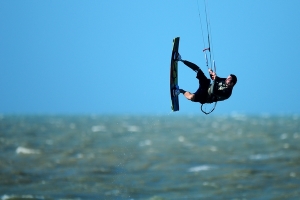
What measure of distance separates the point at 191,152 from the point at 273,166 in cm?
1164

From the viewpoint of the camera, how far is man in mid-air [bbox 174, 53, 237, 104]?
15055 mm

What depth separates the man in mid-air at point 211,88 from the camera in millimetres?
15055

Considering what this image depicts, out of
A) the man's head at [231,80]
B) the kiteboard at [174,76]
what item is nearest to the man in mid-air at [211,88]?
the man's head at [231,80]

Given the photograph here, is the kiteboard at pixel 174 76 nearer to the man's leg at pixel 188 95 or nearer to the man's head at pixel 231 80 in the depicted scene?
the man's leg at pixel 188 95

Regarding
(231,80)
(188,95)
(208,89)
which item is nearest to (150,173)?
(188,95)

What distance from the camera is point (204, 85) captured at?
51.2 feet

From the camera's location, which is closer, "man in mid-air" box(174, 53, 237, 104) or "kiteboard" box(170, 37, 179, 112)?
"man in mid-air" box(174, 53, 237, 104)

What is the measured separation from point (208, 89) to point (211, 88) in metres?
0.27

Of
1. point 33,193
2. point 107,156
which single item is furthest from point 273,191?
point 107,156

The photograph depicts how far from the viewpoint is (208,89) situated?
15.4 metres

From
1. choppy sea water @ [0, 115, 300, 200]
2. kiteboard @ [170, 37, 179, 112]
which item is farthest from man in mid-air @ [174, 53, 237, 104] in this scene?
choppy sea water @ [0, 115, 300, 200]

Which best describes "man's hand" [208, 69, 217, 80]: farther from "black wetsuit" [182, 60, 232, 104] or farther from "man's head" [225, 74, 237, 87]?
"man's head" [225, 74, 237, 87]

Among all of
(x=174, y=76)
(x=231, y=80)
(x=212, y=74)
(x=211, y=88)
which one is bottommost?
(x=211, y=88)

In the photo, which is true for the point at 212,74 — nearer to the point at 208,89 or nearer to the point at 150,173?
the point at 208,89
